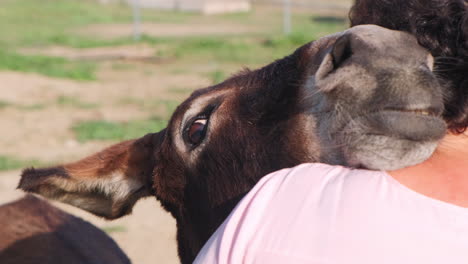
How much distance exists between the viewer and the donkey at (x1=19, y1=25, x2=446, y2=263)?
5.94 ft

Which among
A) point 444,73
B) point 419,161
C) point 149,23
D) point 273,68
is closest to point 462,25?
point 444,73

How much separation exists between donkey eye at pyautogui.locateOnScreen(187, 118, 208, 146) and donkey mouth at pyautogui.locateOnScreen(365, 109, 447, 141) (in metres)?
0.85

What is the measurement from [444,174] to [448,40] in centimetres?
47

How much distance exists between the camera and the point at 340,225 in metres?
1.55

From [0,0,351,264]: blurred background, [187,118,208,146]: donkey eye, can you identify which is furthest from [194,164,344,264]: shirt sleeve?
[0,0,351,264]: blurred background

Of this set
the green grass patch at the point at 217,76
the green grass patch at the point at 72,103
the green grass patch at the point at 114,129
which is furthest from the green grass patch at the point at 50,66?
the green grass patch at the point at 114,129

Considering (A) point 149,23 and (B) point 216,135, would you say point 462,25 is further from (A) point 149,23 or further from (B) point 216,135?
(A) point 149,23

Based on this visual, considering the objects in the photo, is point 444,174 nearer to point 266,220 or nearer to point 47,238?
point 266,220

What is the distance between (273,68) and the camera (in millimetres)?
2389

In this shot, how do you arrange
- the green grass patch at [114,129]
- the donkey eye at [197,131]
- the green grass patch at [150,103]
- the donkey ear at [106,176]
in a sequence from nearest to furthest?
1. the donkey eye at [197,131]
2. the donkey ear at [106,176]
3. the green grass patch at [114,129]
4. the green grass patch at [150,103]

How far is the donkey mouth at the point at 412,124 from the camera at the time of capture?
1.78 meters

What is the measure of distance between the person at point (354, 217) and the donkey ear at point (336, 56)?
27cm

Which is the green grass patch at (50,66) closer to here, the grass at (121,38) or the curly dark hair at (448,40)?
the grass at (121,38)

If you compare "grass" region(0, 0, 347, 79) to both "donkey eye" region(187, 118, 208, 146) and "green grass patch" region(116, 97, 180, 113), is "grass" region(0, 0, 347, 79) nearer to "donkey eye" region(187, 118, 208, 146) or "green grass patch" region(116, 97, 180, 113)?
"green grass patch" region(116, 97, 180, 113)
